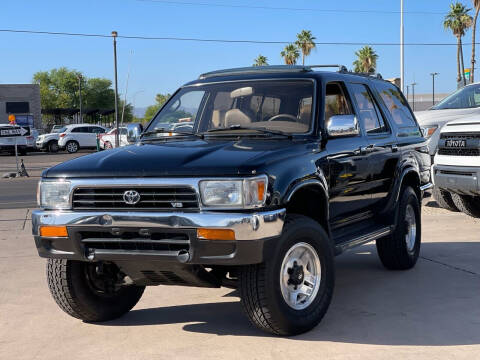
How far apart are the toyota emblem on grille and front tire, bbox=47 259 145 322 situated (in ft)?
2.90

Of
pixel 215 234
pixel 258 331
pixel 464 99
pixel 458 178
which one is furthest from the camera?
pixel 464 99

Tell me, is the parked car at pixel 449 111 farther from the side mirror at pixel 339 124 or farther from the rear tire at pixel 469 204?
the side mirror at pixel 339 124

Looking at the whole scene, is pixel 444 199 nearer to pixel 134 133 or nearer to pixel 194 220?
pixel 134 133

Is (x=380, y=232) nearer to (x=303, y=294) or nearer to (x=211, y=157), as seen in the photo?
(x=303, y=294)

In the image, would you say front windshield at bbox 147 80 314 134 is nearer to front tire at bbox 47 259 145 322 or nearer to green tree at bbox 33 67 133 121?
front tire at bbox 47 259 145 322

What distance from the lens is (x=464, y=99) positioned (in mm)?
12469

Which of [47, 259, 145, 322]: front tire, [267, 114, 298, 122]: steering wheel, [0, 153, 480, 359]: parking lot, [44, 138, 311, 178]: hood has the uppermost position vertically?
[267, 114, 298, 122]: steering wheel

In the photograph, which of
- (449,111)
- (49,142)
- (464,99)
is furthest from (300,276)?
(49,142)

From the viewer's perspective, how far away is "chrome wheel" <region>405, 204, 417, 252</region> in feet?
23.4

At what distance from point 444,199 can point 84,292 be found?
736 centimetres

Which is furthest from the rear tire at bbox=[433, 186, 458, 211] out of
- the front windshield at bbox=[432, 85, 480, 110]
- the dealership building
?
the dealership building

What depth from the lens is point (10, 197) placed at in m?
16.2

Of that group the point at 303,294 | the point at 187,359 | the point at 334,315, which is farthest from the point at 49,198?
the point at 334,315

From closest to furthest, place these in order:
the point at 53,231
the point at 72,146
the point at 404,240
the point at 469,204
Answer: the point at 53,231
the point at 404,240
the point at 469,204
the point at 72,146
